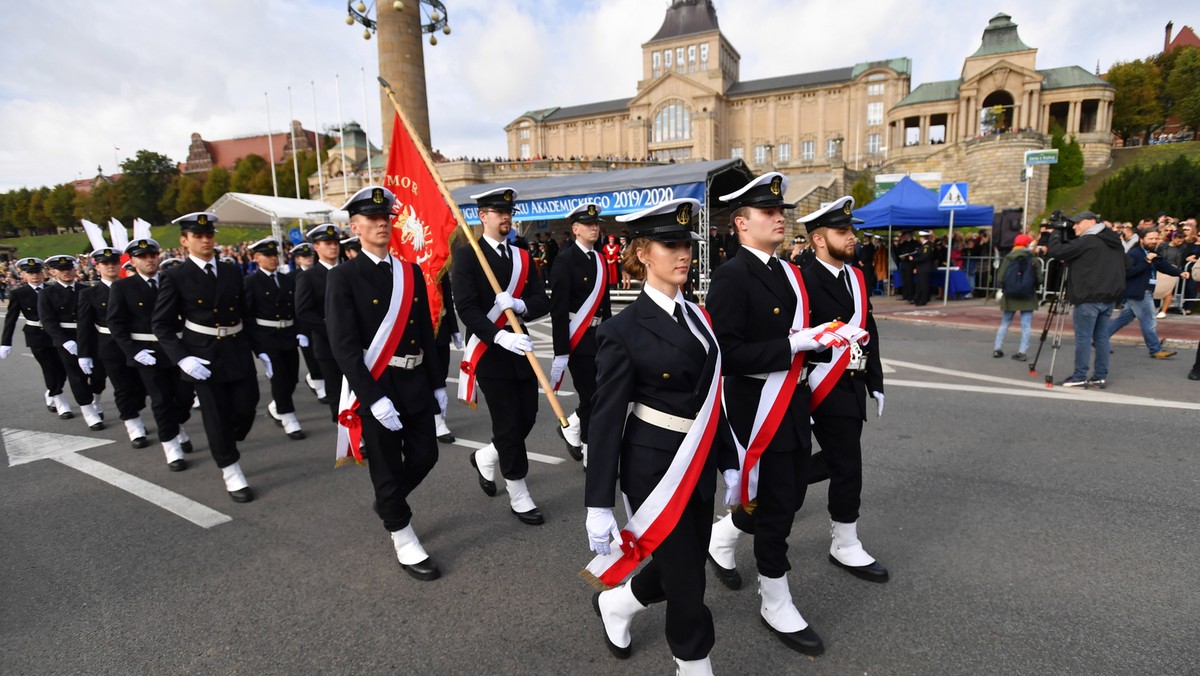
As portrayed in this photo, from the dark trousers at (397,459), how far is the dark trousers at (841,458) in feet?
7.41

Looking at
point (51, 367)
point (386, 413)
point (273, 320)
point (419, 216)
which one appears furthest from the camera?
point (51, 367)

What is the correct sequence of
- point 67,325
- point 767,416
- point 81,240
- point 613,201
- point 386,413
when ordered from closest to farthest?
point 767,416
point 386,413
point 67,325
point 613,201
point 81,240

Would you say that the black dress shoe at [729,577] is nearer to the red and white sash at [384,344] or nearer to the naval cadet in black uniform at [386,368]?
the naval cadet in black uniform at [386,368]

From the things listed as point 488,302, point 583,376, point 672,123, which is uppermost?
point 672,123

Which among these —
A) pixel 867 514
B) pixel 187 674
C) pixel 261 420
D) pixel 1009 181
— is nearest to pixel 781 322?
pixel 867 514

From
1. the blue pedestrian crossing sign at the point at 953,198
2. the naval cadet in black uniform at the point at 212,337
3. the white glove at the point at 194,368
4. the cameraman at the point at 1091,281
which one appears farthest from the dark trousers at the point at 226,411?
the blue pedestrian crossing sign at the point at 953,198

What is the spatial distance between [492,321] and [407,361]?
2.54 ft

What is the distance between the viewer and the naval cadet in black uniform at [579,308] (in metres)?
5.24

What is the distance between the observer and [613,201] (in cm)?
1803

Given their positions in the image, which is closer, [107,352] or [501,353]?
[501,353]

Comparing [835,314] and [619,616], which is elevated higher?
[835,314]

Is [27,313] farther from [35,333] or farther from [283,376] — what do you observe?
[283,376]

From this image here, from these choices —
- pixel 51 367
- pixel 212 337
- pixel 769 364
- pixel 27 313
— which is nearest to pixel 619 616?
pixel 769 364

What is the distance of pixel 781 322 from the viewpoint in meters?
3.00
